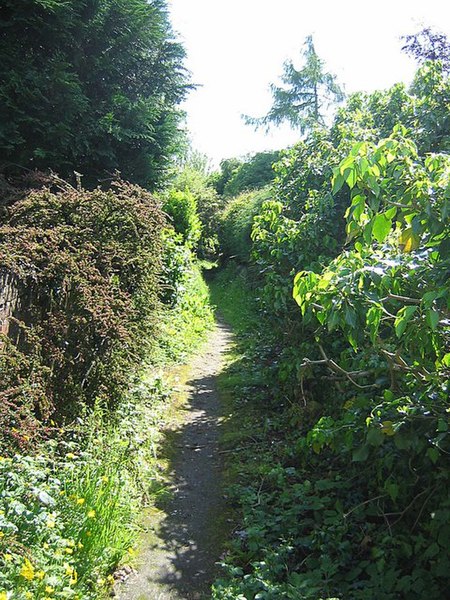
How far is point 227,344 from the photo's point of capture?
10391 millimetres

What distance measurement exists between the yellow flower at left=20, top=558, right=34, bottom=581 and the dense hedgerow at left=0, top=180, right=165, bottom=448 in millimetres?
1019

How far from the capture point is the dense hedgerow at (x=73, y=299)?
12.0 feet

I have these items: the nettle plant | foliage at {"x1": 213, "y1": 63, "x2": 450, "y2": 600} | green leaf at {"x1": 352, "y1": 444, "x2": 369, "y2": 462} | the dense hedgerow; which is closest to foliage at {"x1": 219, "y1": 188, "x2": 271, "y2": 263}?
foliage at {"x1": 213, "y1": 63, "x2": 450, "y2": 600}

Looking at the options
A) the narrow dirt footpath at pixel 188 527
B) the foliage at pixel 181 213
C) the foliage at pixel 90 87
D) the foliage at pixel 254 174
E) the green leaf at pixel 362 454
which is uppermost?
the foliage at pixel 254 174

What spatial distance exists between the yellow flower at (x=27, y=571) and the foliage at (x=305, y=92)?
2136 cm

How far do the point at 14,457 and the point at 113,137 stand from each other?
7.31 m

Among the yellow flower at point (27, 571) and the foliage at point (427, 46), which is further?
the foliage at point (427, 46)

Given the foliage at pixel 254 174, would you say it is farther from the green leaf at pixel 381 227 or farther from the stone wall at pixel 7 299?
the green leaf at pixel 381 227

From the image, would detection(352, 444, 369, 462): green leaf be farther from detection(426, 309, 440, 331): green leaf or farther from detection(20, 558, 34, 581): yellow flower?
detection(20, 558, 34, 581): yellow flower

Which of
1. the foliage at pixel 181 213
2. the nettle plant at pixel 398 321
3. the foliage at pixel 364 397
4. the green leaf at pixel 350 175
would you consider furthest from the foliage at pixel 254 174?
the green leaf at pixel 350 175

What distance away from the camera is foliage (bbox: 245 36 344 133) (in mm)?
21438

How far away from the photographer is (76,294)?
407 centimetres

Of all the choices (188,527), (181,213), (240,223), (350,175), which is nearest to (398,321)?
(350,175)

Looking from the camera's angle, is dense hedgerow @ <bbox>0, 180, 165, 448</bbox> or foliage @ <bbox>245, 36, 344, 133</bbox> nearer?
dense hedgerow @ <bbox>0, 180, 165, 448</bbox>
